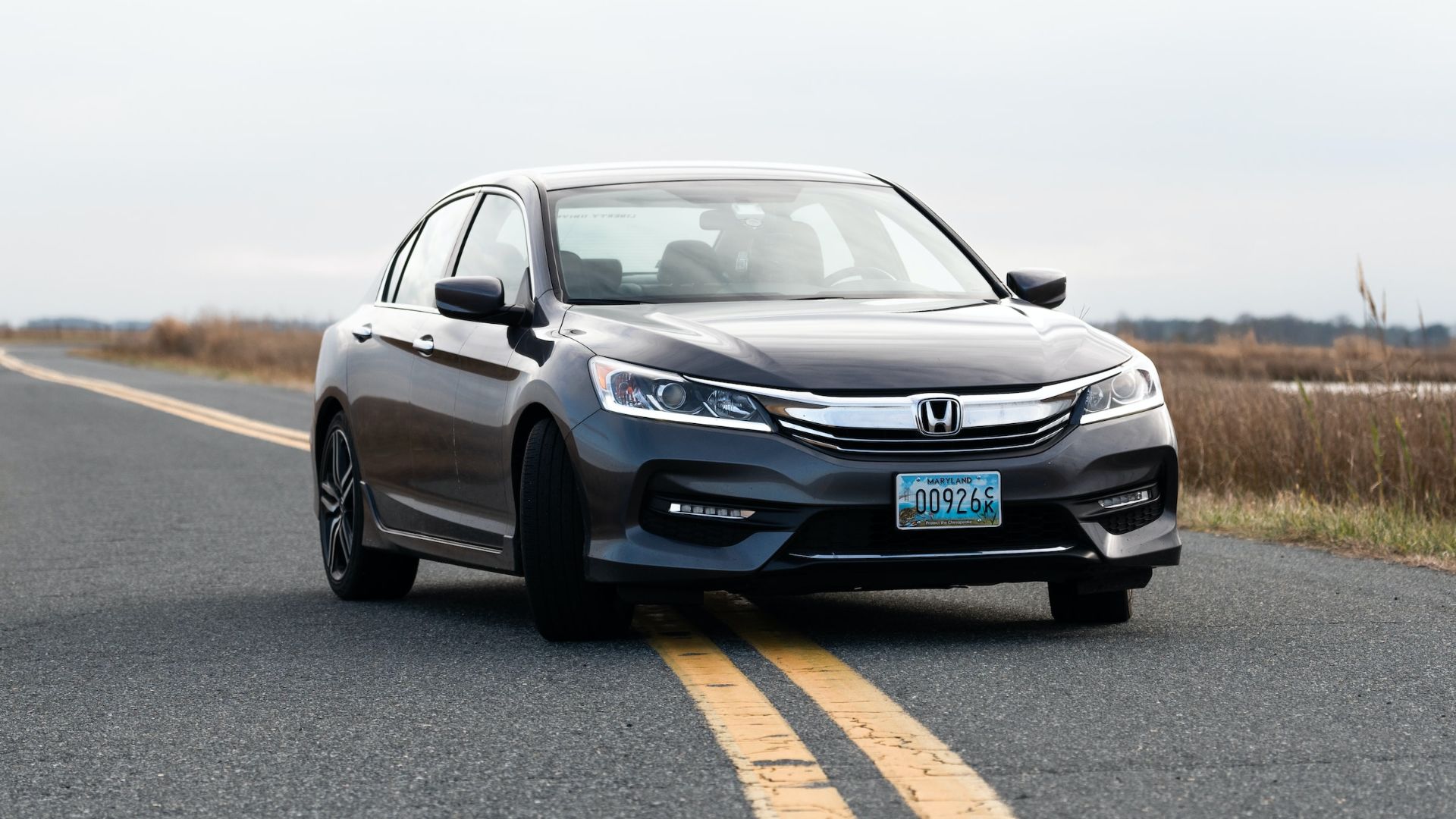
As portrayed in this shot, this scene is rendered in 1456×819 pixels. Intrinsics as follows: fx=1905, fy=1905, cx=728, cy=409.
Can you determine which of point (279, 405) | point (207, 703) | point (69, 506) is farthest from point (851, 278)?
point (279, 405)

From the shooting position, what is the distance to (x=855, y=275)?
21.7 feet

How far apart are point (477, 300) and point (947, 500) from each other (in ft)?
5.72

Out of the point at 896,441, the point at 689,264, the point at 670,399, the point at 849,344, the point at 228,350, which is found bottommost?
the point at 228,350

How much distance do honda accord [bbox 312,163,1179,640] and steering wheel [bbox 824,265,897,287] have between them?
11 mm

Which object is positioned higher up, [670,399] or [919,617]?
[670,399]

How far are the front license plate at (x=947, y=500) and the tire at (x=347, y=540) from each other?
2.48m

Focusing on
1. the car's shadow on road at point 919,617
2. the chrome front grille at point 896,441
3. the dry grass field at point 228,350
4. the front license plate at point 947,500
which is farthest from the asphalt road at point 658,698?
the dry grass field at point 228,350

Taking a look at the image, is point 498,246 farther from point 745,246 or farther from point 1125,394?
point 1125,394

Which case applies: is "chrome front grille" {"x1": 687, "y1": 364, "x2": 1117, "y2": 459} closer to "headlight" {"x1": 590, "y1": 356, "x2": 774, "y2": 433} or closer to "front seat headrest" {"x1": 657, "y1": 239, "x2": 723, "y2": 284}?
"headlight" {"x1": 590, "y1": 356, "x2": 774, "y2": 433}

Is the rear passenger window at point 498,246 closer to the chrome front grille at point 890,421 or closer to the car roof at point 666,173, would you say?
the car roof at point 666,173

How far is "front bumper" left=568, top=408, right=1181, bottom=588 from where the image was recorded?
525cm

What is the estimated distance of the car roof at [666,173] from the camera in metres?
6.80

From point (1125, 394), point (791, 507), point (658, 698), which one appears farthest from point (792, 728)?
point (1125, 394)

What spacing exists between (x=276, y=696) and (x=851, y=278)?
2519mm
